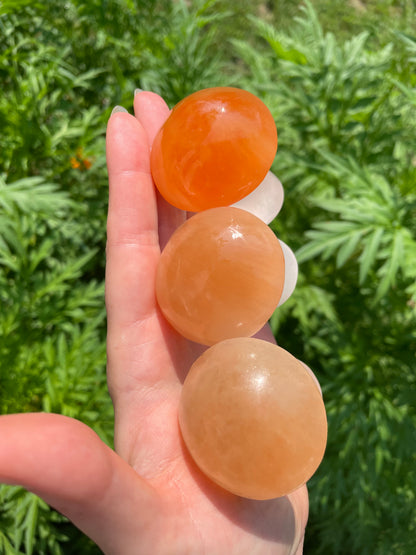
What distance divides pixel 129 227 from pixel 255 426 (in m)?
0.56

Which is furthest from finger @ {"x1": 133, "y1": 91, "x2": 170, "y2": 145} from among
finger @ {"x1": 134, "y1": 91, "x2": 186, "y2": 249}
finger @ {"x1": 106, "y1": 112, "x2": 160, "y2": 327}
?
finger @ {"x1": 106, "y1": 112, "x2": 160, "y2": 327}

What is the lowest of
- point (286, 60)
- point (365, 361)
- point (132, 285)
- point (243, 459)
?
point (365, 361)

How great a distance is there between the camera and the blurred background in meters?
1.58

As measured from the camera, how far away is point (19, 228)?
165 cm

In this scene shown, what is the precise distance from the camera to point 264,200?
150cm

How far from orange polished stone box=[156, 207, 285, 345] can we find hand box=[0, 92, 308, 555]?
0.07m

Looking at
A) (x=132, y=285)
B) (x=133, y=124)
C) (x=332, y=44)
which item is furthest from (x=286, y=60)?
(x=132, y=285)

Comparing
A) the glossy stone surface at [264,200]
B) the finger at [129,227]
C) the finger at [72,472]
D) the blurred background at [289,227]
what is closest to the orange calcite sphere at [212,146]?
the finger at [129,227]

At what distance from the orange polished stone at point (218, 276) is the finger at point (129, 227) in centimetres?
5

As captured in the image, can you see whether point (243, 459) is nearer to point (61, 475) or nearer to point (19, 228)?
point (61, 475)

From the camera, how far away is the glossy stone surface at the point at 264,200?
149 centimetres

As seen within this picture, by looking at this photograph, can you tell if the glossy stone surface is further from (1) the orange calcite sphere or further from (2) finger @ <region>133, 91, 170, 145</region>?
(2) finger @ <region>133, 91, 170, 145</region>

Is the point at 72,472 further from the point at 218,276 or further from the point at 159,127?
the point at 159,127

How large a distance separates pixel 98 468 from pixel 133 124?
0.87 m
